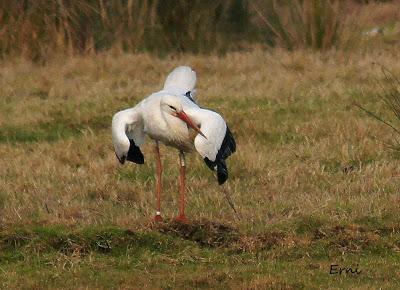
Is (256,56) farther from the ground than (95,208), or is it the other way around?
(95,208)

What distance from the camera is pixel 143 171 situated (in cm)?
904

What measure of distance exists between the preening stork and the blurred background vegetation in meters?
7.35

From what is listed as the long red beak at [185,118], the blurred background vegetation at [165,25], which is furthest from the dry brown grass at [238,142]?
the long red beak at [185,118]

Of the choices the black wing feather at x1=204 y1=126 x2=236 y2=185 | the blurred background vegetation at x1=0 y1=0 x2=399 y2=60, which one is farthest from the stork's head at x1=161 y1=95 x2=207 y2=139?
the blurred background vegetation at x1=0 y1=0 x2=399 y2=60

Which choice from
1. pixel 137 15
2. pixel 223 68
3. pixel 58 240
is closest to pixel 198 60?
pixel 223 68

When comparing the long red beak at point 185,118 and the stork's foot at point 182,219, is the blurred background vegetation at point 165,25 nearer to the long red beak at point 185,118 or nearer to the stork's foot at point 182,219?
the long red beak at point 185,118

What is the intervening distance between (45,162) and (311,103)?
3369 millimetres

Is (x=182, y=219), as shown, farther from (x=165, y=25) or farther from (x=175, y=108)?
(x=165, y=25)

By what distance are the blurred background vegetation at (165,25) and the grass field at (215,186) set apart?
797 millimetres

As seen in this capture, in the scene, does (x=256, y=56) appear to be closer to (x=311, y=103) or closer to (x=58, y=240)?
(x=311, y=103)

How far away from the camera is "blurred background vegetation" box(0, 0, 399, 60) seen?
14.5m

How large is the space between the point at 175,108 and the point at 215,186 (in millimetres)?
1570

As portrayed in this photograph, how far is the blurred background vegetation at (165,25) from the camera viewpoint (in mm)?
14492

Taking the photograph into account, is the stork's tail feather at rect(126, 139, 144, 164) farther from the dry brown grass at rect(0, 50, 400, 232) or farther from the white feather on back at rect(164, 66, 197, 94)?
the white feather on back at rect(164, 66, 197, 94)
